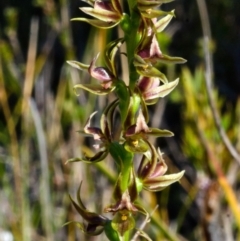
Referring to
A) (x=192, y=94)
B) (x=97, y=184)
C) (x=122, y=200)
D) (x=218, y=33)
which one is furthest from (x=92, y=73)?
(x=218, y=33)

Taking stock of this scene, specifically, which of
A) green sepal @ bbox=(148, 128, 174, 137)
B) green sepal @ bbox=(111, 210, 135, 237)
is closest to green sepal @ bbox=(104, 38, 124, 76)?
green sepal @ bbox=(148, 128, 174, 137)

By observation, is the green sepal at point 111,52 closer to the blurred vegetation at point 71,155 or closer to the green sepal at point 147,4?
the green sepal at point 147,4

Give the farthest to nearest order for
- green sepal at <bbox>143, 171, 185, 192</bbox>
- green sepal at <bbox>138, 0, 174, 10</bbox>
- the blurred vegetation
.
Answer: the blurred vegetation → green sepal at <bbox>143, 171, 185, 192</bbox> → green sepal at <bbox>138, 0, 174, 10</bbox>

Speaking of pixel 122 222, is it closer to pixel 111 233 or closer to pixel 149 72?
pixel 111 233

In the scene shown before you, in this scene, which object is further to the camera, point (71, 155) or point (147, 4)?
point (71, 155)

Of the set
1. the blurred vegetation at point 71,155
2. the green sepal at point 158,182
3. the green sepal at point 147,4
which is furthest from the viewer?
the blurred vegetation at point 71,155

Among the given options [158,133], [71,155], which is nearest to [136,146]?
[158,133]

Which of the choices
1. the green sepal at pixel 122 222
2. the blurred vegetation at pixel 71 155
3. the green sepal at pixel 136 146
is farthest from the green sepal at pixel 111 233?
the blurred vegetation at pixel 71 155

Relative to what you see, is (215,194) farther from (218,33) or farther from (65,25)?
(218,33)

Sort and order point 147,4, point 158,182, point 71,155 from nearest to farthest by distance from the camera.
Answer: point 147,4 → point 158,182 → point 71,155

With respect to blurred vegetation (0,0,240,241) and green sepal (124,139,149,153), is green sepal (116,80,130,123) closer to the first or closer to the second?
green sepal (124,139,149,153)

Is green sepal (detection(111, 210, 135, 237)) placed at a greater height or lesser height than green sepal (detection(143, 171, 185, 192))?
lesser
